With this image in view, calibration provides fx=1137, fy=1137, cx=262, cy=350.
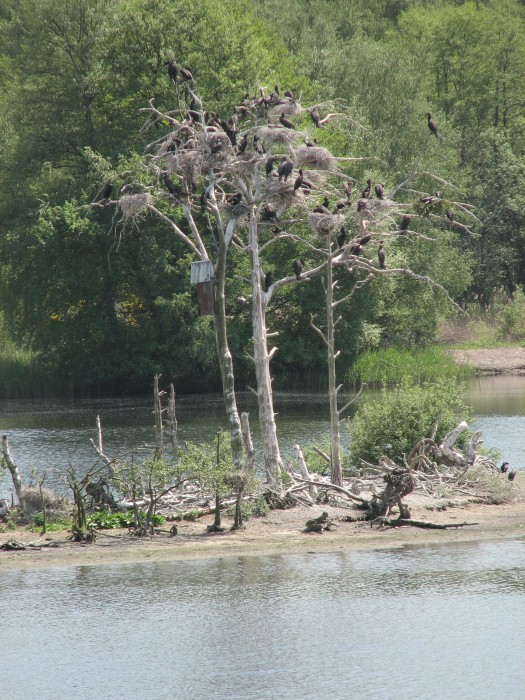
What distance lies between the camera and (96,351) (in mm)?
45531

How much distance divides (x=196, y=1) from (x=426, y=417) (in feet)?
89.8

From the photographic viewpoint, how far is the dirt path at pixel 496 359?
52.6 m

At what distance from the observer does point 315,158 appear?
1784 cm

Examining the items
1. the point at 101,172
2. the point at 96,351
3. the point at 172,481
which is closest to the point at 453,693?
the point at 172,481

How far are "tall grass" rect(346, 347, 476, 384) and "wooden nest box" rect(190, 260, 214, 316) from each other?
27195 millimetres

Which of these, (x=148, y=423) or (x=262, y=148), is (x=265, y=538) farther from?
(x=148, y=423)

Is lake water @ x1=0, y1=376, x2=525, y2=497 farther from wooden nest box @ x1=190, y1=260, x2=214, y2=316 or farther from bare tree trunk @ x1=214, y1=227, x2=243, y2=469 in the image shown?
wooden nest box @ x1=190, y1=260, x2=214, y2=316

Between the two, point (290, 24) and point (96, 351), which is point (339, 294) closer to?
point (96, 351)

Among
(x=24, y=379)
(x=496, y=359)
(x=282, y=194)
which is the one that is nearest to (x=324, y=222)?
(x=282, y=194)

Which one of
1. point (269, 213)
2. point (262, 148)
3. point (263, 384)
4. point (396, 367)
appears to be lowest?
point (396, 367)

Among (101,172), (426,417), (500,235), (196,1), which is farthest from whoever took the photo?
(500,235)

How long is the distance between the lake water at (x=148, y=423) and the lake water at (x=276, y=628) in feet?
25.2

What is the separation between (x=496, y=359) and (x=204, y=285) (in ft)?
124

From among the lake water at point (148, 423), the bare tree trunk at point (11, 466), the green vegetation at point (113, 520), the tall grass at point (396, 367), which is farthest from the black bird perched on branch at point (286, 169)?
the tall grass at point (396, 367)
